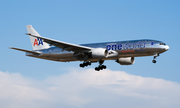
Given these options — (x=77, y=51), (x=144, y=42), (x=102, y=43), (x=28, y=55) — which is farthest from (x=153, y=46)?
(x=28, y=55)

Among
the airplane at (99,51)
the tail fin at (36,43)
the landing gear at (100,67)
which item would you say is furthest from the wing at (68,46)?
the tail fin at (36,43)

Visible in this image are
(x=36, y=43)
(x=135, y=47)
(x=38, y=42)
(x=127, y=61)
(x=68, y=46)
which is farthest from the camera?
(x=36, y=43)

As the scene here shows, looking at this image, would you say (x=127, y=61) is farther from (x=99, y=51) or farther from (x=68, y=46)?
(x=68, y=46)

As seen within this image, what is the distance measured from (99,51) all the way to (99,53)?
0.34 m

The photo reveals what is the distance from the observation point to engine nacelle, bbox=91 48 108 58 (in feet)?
141

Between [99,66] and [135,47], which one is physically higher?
[135,47]

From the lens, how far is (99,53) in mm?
43094

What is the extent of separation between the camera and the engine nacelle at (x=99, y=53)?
4291cm

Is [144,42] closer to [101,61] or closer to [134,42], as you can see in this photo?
Answer: [134,42]

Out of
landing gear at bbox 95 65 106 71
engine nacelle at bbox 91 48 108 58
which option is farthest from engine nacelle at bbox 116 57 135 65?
engine nacelle at bbox 91 48 108 58

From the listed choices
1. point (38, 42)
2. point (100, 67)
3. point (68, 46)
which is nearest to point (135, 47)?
point (100, 67)

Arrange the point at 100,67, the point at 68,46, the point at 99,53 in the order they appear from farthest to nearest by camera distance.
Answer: the point at 100,67
the point at 68,46
the point at 99,53

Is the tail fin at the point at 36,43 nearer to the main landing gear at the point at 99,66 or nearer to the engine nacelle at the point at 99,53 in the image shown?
the main landing gear at the point at 99,66

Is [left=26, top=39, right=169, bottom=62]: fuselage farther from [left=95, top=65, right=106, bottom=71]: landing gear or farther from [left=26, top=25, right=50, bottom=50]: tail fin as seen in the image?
[left=26, top=25, right=50, bottom=50]: tail fin
